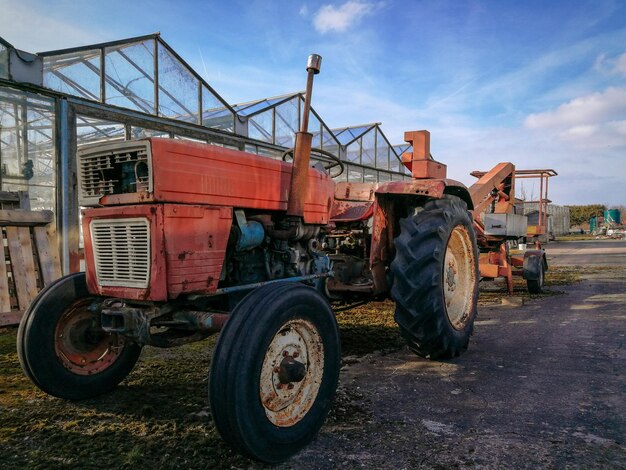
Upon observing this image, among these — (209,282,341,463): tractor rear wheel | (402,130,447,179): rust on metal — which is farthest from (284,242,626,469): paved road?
(402,130,447,179): rust on metal

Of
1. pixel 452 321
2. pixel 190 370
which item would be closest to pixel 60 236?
pixel 190 370

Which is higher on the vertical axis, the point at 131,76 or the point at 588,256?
the point at 131,76

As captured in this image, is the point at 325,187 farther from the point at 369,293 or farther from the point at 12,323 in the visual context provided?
the point at 12,323

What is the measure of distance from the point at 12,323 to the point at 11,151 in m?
2.96

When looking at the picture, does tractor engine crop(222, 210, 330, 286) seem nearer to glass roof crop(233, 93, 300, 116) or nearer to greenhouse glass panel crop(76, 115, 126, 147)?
greenhouse glass panel crop(76, 115, 126, 147)

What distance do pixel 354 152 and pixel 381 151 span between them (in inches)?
73.3

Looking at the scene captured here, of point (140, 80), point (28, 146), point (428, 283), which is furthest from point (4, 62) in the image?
point (428, 283)

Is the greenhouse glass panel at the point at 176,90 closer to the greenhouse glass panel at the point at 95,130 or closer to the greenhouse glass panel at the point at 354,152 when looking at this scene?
the greenhouse glass panel at the point at 95,130

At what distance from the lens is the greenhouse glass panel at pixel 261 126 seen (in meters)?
11.0

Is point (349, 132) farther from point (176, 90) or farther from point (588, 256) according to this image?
point (588, 256)

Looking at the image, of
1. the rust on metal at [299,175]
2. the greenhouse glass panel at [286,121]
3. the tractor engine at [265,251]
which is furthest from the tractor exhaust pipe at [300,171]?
the greenhouse glass panel at [286,121]

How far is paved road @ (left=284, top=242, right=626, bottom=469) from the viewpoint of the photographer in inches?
87.8

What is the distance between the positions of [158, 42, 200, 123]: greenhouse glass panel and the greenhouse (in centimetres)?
2

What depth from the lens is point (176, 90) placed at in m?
9.27
